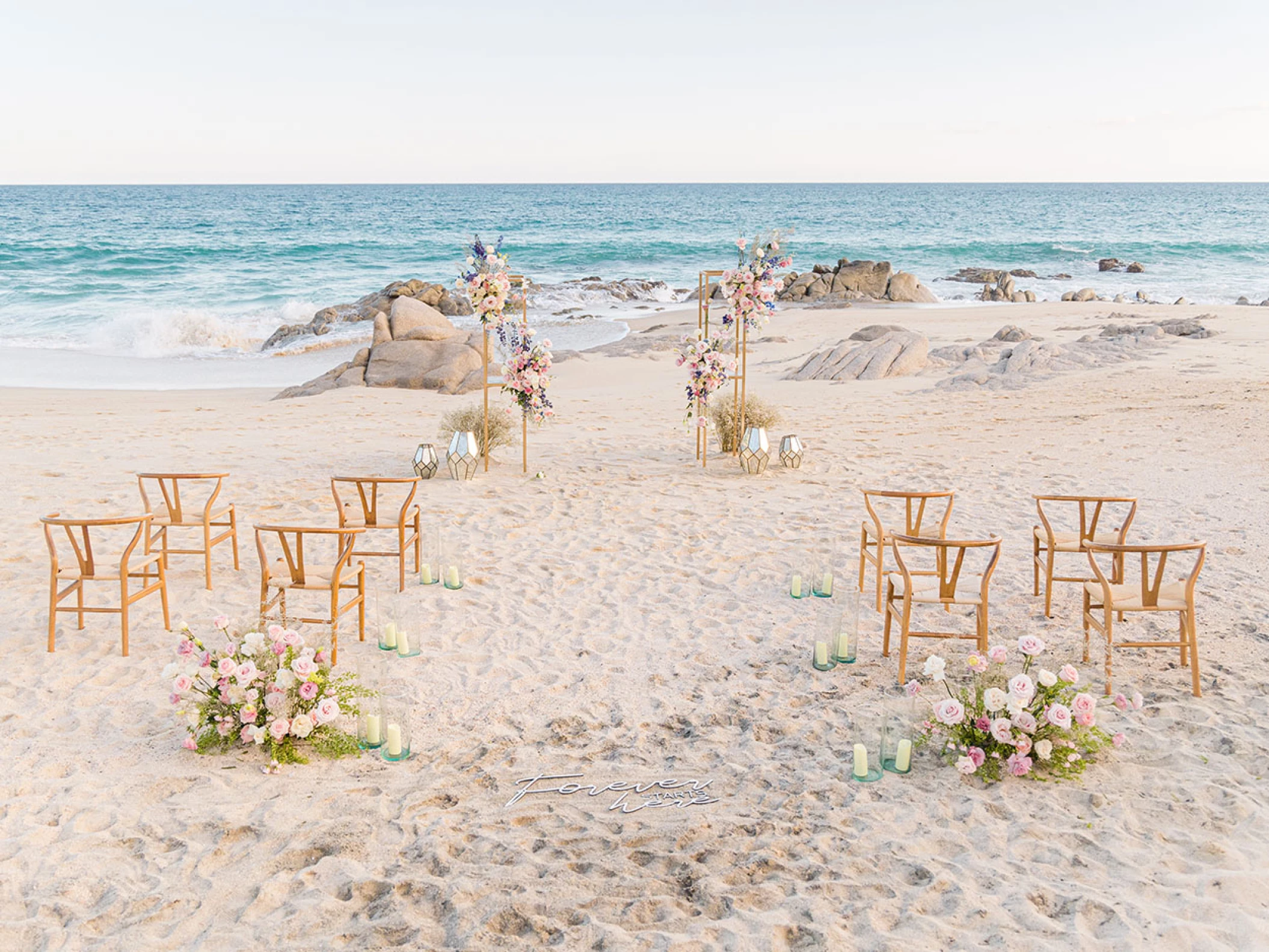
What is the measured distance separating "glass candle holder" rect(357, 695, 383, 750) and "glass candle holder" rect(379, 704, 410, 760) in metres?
0.02

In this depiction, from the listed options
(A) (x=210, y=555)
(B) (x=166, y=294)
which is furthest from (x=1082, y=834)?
(B) (x=166, y=294)

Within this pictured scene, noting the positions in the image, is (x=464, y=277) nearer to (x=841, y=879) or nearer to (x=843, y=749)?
(x=843, y=749)

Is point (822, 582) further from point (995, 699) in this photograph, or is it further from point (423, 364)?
point (423, 364)

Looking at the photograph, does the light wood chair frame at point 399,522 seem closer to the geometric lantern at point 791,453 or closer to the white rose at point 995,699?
the white rose at point 995,699

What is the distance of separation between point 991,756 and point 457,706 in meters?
2.58

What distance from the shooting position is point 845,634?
5.52 meters

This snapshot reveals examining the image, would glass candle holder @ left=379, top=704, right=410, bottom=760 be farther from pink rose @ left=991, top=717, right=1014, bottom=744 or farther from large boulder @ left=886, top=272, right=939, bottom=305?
large boulder @ left=886, top=272, right=939, bottom=305

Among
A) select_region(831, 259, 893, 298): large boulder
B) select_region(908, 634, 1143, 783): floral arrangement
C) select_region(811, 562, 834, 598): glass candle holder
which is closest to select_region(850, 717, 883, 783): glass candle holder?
select_region(908, 634, 1143, 783): floral arrangement

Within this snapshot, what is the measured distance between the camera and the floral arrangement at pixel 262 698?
14.4 feet

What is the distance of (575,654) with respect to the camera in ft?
18.5

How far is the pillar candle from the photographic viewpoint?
14.0ft

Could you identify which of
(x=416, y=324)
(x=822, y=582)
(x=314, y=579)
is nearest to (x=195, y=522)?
(x=314, y=579)

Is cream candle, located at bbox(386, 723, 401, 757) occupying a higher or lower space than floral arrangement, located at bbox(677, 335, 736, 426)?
lower

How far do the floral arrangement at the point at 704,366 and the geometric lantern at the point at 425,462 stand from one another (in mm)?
2489
